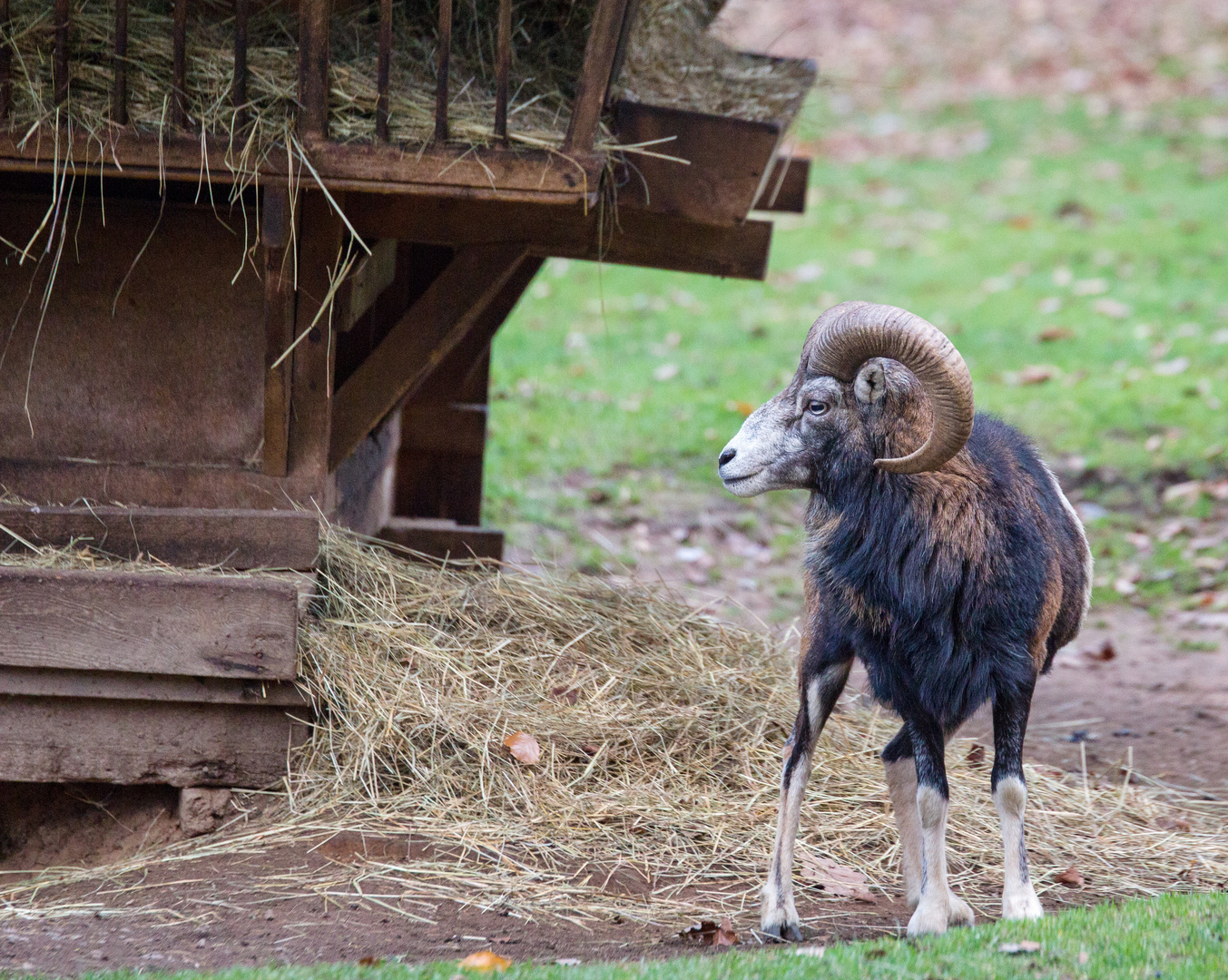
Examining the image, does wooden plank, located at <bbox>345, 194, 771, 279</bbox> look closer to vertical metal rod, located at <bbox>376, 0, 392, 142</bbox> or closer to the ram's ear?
vertical metal rod, located at <bbox>376, 0, 392, 142</bbox>

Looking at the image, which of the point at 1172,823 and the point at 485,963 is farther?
the point at 1172,823

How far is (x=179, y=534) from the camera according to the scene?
567 cm

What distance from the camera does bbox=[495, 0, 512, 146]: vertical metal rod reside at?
15.8 ft

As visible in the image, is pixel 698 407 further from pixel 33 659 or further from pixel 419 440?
pixel 33 659

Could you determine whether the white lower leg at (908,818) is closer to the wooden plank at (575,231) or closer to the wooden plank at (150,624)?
the wooden plank at (150,624)

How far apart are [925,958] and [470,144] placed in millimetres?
3184

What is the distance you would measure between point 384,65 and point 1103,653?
18.0ft

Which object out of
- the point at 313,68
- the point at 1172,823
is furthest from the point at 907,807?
the point at 313,68

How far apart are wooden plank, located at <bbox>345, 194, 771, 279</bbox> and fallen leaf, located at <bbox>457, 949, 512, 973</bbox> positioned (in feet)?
9.99

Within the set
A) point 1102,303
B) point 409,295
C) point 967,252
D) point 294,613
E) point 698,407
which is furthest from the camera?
point 967,252

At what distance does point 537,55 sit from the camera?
580 centimetres

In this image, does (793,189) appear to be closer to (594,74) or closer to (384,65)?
(594,74)

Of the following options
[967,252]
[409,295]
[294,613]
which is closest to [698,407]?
[409,295]

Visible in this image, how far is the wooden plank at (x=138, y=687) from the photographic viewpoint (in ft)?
17.7
